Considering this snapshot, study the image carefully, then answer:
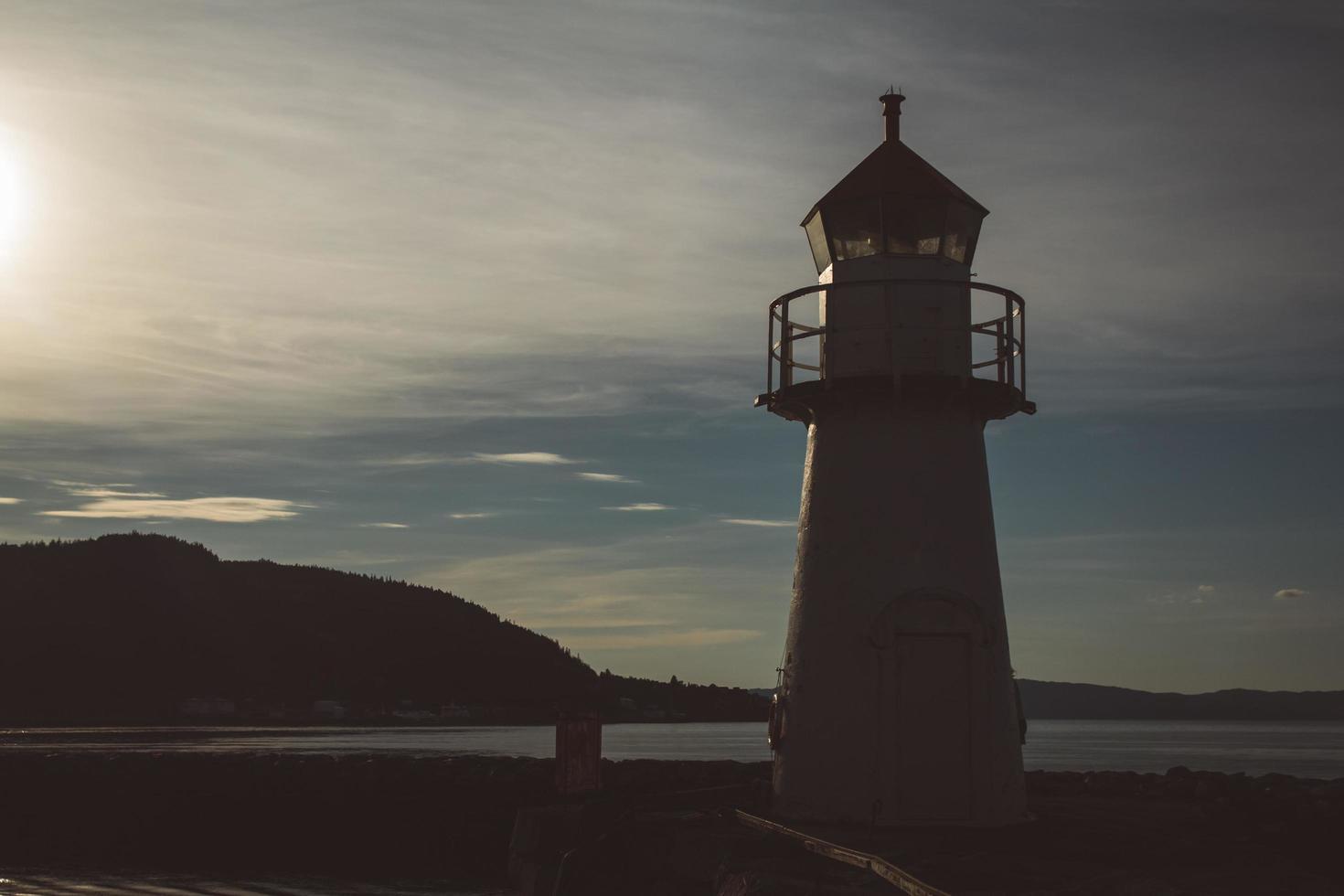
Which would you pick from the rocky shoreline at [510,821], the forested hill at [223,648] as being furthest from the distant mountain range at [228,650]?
the rocky shoreline at [510,821]

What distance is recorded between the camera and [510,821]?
28250 mm

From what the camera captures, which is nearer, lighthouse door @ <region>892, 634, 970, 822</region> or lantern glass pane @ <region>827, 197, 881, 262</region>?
lighthouse door @ <region>892, 634, 970, 822</region>

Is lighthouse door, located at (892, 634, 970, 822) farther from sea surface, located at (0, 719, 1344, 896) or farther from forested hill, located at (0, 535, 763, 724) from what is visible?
forested hill, located at (0, 535, 763, 724)

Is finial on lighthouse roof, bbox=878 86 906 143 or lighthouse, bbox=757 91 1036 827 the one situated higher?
finial on lighthouse roof, bbox=878 86 906 143

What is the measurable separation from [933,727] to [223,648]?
6956 inches

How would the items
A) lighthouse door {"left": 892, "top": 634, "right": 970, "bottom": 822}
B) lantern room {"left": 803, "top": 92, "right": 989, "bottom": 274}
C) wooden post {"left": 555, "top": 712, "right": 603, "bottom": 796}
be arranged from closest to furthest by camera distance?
1. lighthouse door {"left": 892, "top": 634, "right": 970, "bottom": 822}
2. lantern room {"left": 803, "top": 92, "right": 989, "bottom": 274}
3. wooden post {"left": 555, "top": 712, "right": 603, "bottom": 796}

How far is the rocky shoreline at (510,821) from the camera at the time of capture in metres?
11.2

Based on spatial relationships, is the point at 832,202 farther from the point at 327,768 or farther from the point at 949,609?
the point at 327,768

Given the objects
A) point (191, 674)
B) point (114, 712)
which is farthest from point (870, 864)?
point (191, 674)

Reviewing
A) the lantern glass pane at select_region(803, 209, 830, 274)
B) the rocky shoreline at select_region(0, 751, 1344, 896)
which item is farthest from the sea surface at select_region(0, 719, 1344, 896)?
the lantern glass pane at select_region(803, 209, 830, 274)

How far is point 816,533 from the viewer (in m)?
14.3

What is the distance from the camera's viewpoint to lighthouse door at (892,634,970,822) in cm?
1339

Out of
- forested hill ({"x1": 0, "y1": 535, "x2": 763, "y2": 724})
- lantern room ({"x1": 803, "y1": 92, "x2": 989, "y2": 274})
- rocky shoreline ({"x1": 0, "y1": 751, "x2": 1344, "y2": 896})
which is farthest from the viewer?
forested hill ({"x1": 0, "y1": 535, "x2": 763, "y2": 724})

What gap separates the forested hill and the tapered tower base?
150 meters
